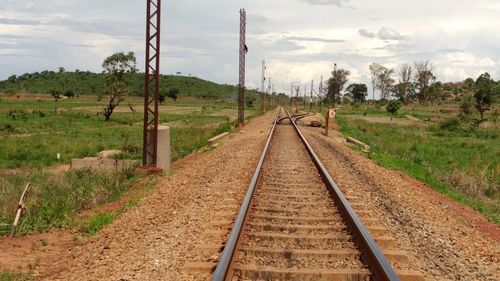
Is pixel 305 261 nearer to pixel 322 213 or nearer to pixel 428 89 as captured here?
pixel 322 213

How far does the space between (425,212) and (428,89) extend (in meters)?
112

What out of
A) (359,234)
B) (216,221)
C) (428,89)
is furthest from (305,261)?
(428,89)

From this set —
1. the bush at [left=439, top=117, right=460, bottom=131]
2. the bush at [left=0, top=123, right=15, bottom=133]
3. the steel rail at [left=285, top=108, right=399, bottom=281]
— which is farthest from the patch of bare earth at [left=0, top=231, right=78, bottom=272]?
the bush at [left=439, top=117, right=460, bottom=131]

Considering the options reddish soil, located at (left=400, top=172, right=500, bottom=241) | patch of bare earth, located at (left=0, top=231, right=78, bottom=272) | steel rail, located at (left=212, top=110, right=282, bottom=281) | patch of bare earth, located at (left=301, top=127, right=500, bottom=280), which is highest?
steel rail, located at (left=212, top=110, right=282, bottom=281)

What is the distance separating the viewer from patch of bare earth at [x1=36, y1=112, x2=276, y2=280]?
249 inches

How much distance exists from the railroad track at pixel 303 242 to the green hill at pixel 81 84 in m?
148

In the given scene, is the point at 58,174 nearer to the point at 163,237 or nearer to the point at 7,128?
the point at 163,237

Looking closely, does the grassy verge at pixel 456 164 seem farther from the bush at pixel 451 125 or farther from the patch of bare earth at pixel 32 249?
the patch of bare earth at pixel 32 249

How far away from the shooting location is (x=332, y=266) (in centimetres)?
605

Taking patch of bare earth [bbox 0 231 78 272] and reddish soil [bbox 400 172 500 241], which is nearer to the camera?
patch of bare earth [bbox 0 231 78 272]

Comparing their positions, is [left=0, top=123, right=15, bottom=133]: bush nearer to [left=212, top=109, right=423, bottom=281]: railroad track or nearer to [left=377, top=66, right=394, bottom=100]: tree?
[left=212, top=109, right=423, bottom=281]: railroad track

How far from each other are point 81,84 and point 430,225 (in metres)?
173

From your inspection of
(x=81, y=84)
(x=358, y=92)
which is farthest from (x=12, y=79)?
(x=358, y=92)

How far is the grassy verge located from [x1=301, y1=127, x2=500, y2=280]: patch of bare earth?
4.36 feet
